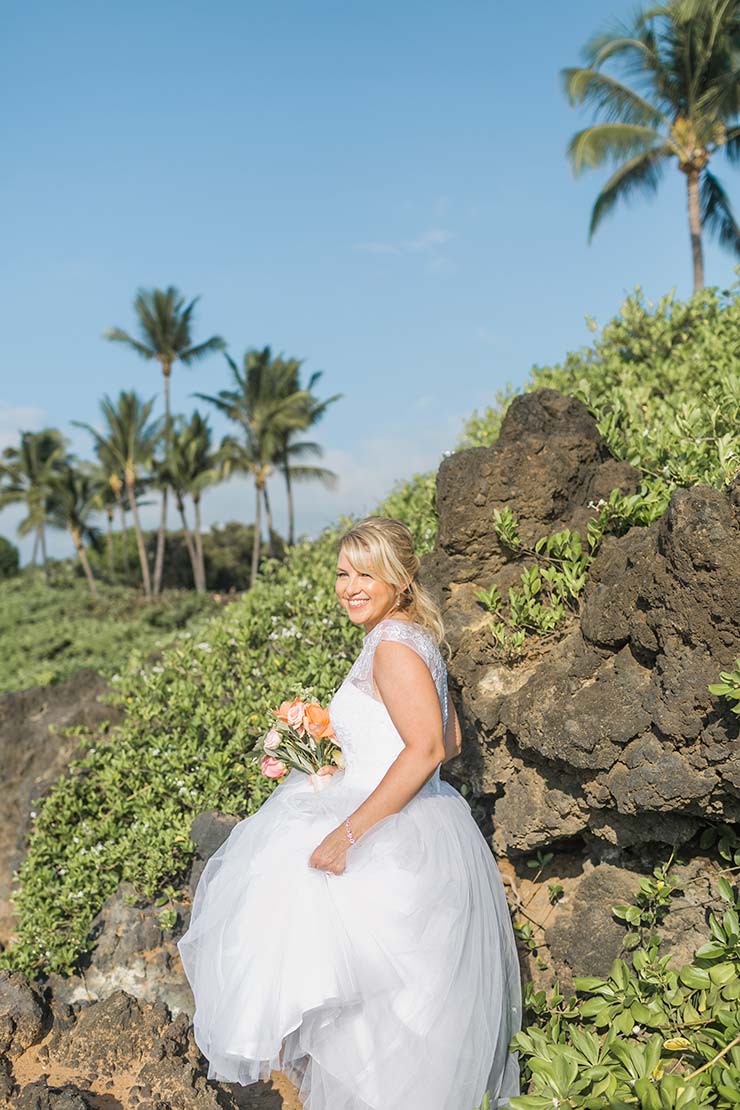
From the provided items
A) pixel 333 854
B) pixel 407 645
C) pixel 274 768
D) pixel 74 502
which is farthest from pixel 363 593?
pixel 74 502

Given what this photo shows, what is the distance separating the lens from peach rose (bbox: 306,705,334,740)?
11.1 feet

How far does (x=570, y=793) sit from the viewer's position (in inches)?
156

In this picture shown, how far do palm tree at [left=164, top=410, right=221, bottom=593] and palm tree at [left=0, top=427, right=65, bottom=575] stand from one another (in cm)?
747

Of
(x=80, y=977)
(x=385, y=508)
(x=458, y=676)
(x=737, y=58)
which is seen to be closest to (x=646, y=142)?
(x=737, y=58)

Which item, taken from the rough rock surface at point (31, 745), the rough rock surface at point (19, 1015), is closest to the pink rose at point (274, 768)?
the rough rock surface at point (19, 1015)

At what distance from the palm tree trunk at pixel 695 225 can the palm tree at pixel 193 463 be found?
943 inches

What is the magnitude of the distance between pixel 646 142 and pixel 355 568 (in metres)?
23.4

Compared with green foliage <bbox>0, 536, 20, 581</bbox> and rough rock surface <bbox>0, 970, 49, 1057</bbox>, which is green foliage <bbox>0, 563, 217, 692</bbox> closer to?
A: rough rock surface <bbox>0, 970, 49, 1057</bbox>

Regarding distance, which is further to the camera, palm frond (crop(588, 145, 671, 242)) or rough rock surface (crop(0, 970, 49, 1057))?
palm frond (crop(588, 145, 671, 242))

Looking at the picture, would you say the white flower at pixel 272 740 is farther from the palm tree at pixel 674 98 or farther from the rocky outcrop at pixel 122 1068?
the palm tree at pixel 674 98

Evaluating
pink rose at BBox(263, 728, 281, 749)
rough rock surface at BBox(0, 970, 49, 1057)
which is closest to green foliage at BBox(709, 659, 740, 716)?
pink rose at BBox(263, 728, 281, 749)

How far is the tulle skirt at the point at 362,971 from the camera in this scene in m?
2.78

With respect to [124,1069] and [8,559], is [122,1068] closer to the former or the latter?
[124,1069]

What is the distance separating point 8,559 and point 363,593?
50.3m
